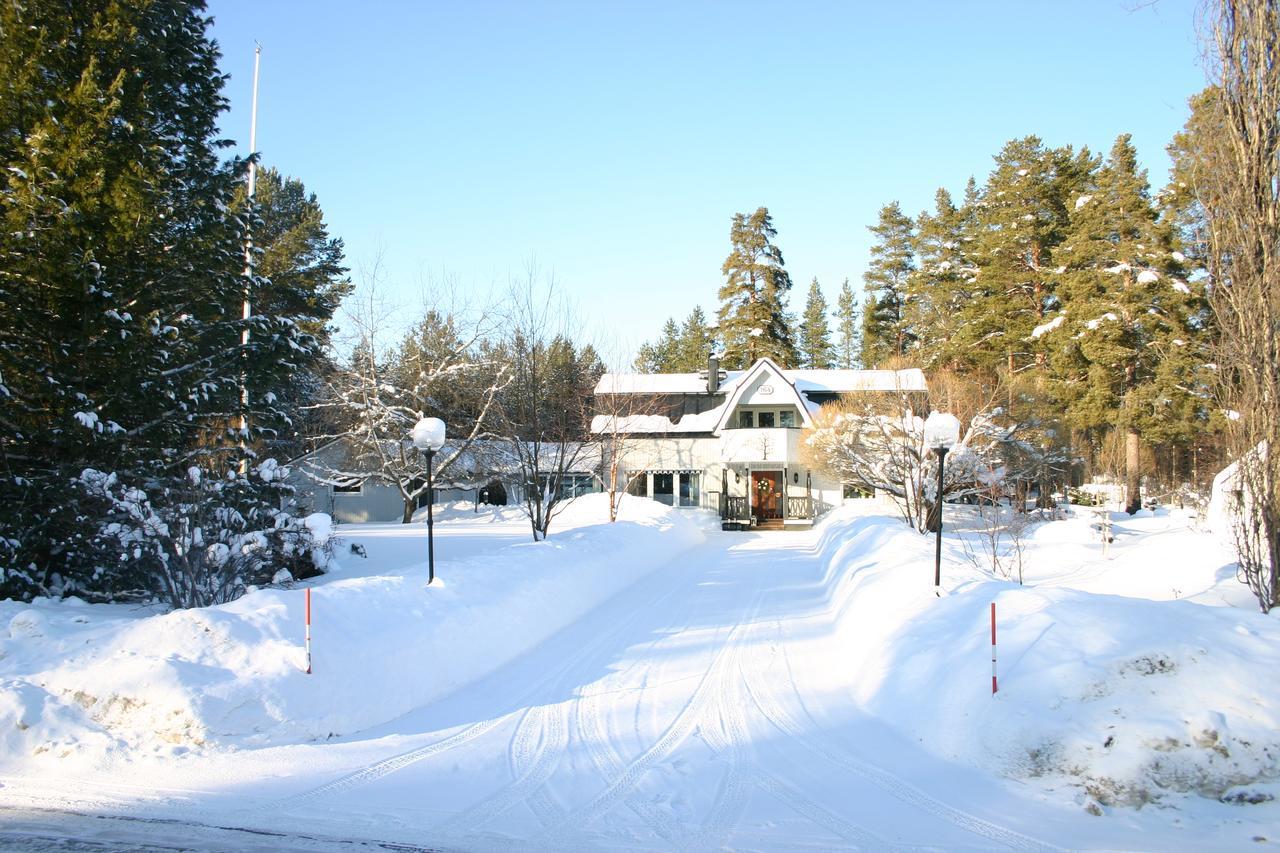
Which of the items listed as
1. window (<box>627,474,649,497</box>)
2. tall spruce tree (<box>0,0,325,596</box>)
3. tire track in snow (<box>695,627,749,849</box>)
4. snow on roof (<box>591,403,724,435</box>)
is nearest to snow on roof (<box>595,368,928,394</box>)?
snow on roof (<box>591,403,724,435</box>)

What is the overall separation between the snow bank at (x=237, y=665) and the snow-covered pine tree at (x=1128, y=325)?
28610 mm

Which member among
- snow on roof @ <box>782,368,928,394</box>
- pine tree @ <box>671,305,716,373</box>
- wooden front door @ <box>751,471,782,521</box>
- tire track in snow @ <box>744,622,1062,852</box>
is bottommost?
tire track in snow @ <box>744,622,1062,852</box>

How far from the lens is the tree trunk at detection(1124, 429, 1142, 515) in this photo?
95.2 ft

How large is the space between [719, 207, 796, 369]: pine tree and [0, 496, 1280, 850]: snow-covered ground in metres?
40.6

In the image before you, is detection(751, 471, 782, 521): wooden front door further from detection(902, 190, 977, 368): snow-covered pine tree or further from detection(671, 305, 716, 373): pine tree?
detection(671, 305, 716, 373): pine tree

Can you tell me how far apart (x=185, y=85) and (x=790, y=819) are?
1383cm

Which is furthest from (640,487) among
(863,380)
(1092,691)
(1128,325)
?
(1092,691)

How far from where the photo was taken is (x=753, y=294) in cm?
4978

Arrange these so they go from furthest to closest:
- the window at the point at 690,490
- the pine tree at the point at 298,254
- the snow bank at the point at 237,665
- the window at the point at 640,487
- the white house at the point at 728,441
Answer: the window at the point at 640,487 → the window at the point at 690,490 → the white house at the point at 728,441 → the pine tree at the point at 298,254 → the snow bank at the point at 237,665

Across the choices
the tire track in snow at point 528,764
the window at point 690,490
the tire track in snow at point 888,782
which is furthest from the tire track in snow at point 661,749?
the window at point 690,490

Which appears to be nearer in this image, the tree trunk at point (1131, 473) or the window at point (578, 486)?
the tree trunk at point (1131, 473)

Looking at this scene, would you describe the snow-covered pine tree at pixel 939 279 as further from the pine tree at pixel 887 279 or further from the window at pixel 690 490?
the window at pixel 690 490

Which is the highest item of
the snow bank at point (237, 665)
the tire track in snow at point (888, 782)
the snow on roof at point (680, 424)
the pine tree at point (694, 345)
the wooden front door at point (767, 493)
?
the pine tree at point (694, 345)

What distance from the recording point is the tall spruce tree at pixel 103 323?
30.9 feet
